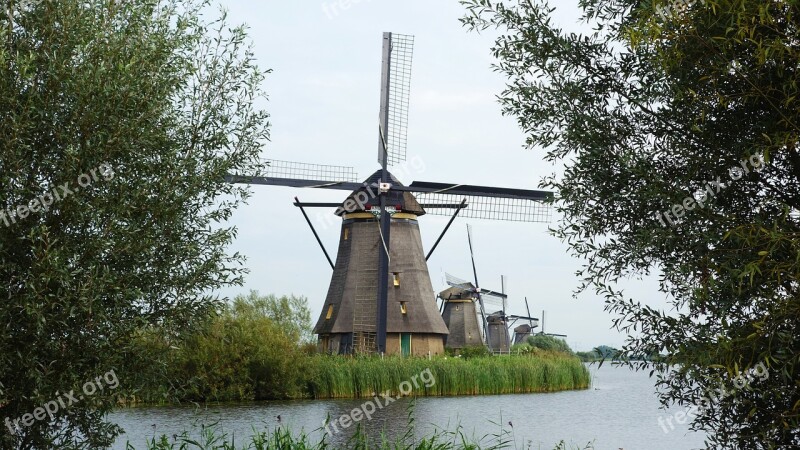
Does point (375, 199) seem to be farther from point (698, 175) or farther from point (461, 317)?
point (698, 175)

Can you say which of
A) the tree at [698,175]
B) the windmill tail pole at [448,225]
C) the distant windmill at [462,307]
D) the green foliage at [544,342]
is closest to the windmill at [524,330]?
the green foliage at [544,342]

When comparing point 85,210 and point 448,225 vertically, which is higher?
point 448,225

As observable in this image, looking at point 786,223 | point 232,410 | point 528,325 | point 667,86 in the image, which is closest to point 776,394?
point 786,223

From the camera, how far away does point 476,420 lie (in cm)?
1958

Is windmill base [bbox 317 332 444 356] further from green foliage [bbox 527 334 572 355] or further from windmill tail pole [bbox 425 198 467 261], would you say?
green foliage [bbox 527 334 572 355]

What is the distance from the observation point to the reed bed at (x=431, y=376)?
27.7 m

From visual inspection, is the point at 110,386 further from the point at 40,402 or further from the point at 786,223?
the point at 786,223

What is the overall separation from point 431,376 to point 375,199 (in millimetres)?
9593

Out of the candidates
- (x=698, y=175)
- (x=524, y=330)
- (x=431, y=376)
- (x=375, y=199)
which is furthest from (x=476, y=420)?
(x=524, y=330)

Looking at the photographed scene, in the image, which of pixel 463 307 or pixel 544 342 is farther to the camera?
pixel 544 342

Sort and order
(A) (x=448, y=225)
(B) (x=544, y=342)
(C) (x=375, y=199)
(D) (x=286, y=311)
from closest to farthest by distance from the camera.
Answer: (A) (x=448, y=225) < (C) (x=375, y=199) < (D) (x=286, y=311) < (B) (x=544, y=342)

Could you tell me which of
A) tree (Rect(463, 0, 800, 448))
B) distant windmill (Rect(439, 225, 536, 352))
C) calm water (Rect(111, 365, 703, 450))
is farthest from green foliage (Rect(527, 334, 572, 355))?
tree (Rect(463, 0, 800, 448))

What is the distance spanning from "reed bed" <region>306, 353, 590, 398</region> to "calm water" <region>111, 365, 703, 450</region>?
86cm

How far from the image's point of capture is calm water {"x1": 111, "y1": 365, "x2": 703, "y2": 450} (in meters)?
17.6
